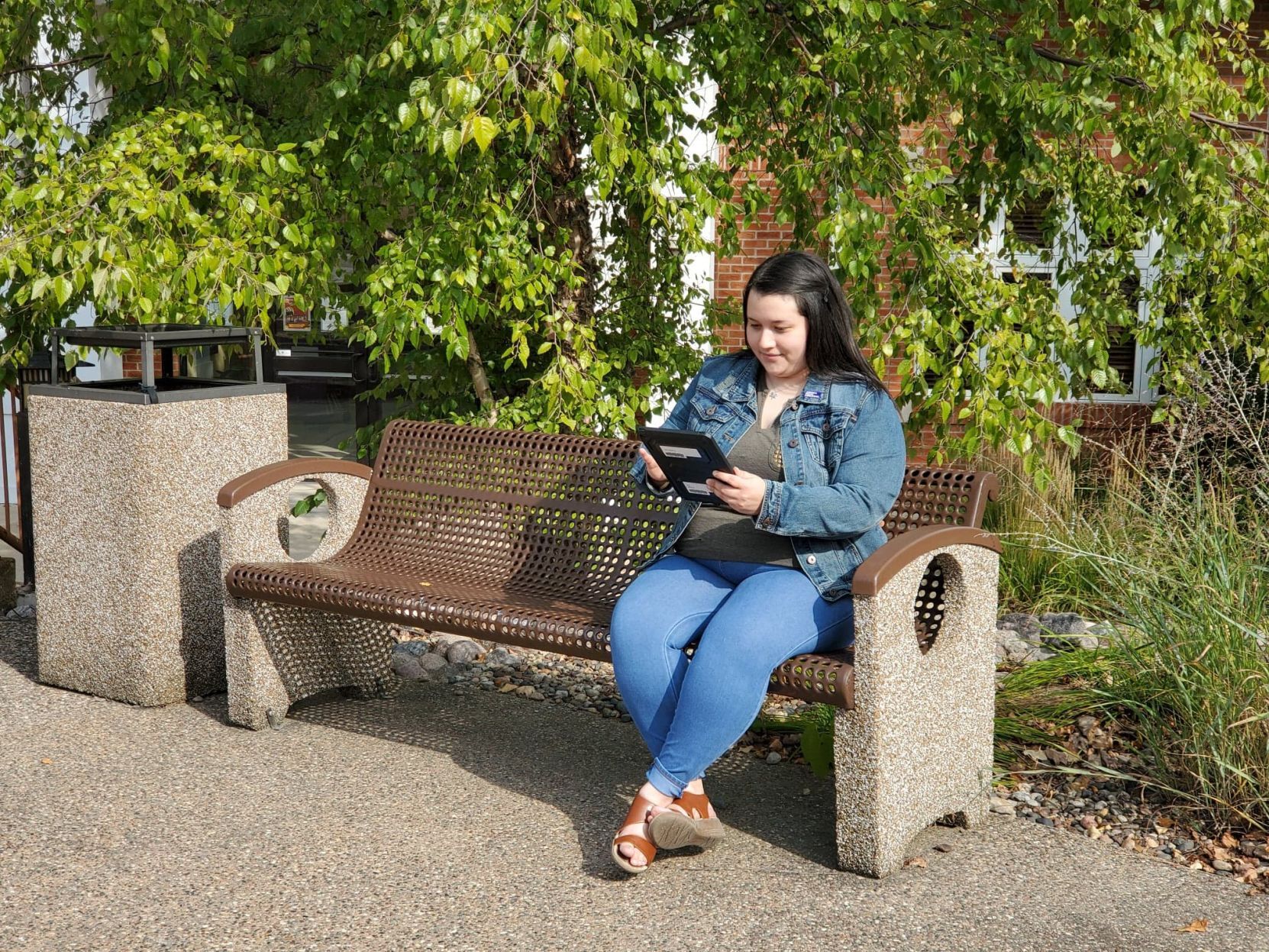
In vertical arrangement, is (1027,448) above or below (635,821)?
above

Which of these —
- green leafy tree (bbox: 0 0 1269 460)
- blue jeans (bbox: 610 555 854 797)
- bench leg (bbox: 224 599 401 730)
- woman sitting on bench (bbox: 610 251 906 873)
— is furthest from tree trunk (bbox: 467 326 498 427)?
blue jeans (bbox: 610 555 854 797)

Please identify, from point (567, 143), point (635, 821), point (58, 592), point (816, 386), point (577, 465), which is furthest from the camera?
point (567, 143)

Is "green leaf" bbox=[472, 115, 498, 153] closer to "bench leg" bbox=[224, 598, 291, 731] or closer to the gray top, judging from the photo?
the gray top

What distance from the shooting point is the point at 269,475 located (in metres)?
4.43

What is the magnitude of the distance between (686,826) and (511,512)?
152 cm

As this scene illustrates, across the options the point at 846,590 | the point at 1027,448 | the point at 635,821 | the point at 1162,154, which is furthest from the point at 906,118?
the point at 635,821

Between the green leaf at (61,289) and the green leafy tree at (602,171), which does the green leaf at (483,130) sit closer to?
the green leafy tree at (602,171)

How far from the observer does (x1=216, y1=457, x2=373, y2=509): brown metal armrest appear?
14.3ft

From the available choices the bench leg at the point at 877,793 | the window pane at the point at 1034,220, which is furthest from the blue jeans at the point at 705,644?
the window pane at the point at 1034,220

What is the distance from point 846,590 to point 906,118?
120 inches

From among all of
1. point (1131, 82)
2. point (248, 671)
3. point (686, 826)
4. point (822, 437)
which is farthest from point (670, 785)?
point (1131, 82)

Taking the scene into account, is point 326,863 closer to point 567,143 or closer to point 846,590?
point 846,590

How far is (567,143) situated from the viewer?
5.93 meters

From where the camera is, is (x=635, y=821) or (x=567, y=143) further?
(x=567, y=143)
